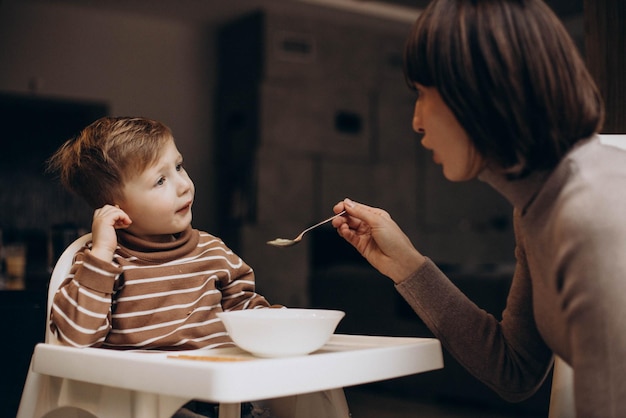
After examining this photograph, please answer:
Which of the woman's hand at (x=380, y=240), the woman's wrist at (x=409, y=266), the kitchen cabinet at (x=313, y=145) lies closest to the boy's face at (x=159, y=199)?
the woman's hand at (x=380, y=240)

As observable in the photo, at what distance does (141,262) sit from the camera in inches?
49.0

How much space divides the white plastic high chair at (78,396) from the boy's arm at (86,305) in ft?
0.13

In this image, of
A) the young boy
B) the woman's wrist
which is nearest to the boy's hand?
the young boy

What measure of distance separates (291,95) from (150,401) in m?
5.11

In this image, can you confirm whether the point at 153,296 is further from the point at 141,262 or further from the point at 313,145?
the point at 313,145

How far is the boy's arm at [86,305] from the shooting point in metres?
1.10

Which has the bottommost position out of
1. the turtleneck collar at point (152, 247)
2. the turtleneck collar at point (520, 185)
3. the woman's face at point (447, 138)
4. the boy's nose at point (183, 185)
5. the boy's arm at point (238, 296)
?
the boy's arm at point (238, 296)

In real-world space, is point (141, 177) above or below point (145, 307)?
above

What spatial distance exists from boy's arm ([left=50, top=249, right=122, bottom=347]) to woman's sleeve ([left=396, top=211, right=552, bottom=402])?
420 mm

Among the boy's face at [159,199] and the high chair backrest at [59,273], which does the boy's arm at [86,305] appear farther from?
the boy's face at [159,199]

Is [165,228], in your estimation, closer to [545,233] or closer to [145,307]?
[145,307]

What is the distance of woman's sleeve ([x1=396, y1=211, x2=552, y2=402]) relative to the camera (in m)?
1.15

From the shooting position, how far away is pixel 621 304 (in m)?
0.82

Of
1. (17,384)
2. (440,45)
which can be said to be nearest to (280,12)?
(17,384)
